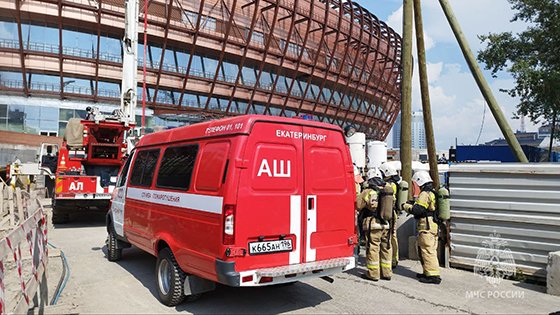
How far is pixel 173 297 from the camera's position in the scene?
183 inches

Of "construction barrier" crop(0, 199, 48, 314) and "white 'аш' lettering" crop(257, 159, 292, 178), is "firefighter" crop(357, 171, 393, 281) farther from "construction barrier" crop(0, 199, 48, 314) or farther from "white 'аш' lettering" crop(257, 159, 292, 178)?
"construction barrier" crop(0, 199, 48, 314)

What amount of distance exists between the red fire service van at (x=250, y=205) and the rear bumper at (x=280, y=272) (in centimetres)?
1

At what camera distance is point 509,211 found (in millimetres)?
6164

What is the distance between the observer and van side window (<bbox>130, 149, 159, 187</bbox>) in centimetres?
575

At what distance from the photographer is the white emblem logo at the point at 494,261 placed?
6086 mm

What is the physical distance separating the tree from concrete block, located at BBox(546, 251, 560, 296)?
29.4 feet

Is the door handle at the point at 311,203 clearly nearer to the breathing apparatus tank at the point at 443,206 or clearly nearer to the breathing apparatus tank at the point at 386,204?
the breathing apparatus tank at the point at 386,204

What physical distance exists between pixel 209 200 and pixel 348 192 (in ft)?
6.26

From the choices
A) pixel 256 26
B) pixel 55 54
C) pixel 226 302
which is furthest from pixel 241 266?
pixel 256 26

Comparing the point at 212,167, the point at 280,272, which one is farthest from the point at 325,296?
the point at 212,167

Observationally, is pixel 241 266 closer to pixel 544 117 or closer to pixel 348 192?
pixel 348 192

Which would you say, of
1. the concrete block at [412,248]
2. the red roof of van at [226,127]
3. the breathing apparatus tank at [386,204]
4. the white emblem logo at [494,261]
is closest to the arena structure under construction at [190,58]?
the red roof of van at [226,127]

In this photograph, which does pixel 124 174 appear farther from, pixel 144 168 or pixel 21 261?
pixel 21 261

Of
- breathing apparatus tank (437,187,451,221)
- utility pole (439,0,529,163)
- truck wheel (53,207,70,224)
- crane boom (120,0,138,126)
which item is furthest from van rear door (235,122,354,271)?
crane boom (120,0,138,126)
